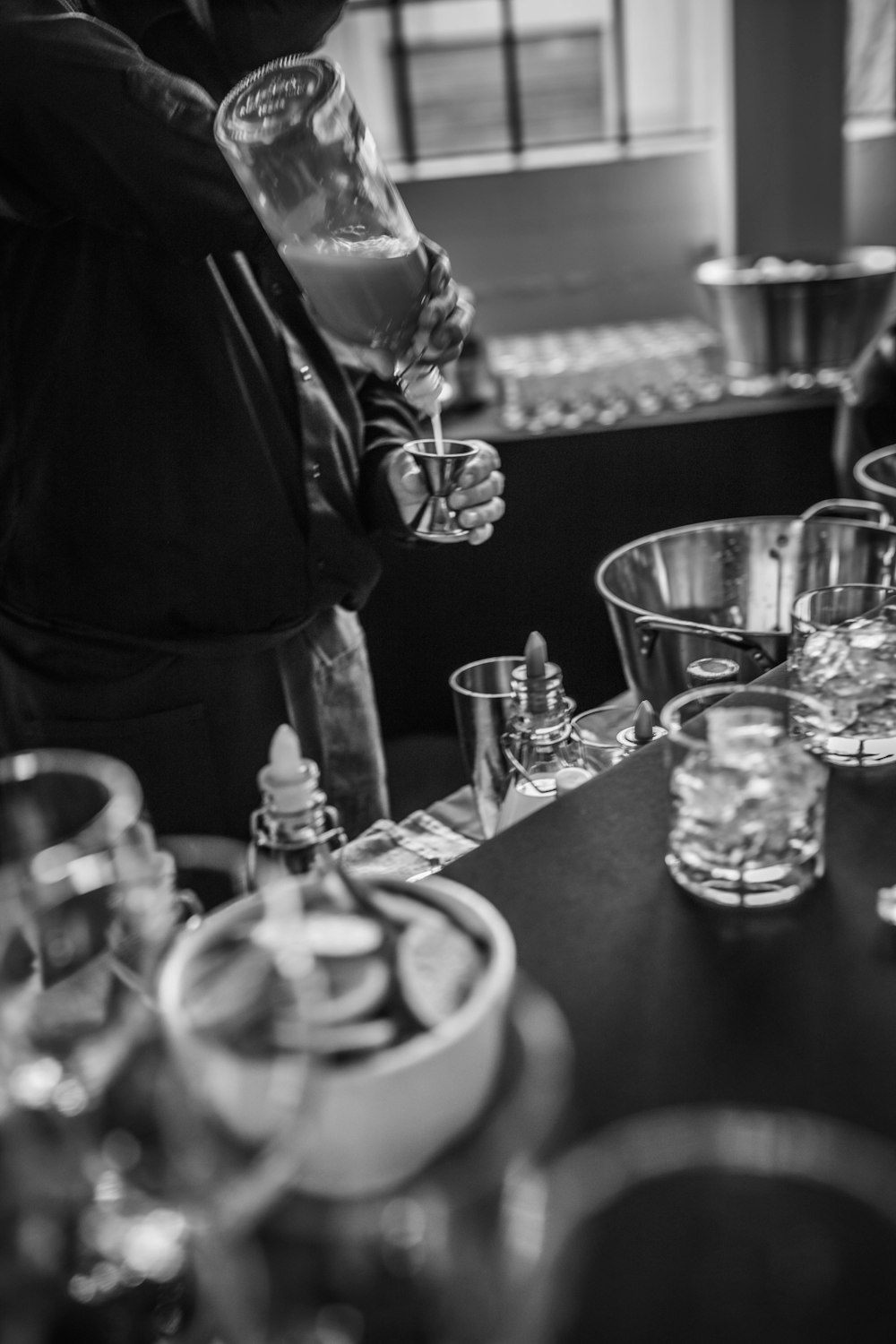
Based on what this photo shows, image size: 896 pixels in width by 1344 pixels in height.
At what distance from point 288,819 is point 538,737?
0.31m

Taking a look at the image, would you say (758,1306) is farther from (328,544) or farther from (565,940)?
(328,544)

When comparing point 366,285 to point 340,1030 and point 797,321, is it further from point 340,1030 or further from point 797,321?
point 797,321

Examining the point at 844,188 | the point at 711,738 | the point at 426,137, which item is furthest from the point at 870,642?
the point at 426,137

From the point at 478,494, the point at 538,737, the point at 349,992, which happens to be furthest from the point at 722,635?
the point at 349,992

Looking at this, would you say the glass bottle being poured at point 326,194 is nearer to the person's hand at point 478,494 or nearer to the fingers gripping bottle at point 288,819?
the person's hand at point 478,494

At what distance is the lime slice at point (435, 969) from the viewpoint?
565 mm

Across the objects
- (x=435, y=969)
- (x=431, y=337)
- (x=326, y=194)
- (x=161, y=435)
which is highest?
(x=326, y=194)

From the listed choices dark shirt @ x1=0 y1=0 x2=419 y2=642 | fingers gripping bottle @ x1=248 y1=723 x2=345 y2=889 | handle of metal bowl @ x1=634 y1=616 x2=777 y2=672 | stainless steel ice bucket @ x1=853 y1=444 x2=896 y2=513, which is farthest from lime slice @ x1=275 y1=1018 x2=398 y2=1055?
stainless steel ice bucket @ x1=853 y1=444 x2=896 y2=513

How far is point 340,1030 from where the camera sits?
538mm

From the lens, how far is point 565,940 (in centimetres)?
78

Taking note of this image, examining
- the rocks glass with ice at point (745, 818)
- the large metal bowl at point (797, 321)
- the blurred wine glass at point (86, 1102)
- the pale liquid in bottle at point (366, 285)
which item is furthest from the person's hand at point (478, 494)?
the large metal bowl at point (797, 321)

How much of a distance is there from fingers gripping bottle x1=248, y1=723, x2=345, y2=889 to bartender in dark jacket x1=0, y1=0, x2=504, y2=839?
49 cm

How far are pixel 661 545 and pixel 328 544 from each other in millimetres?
407

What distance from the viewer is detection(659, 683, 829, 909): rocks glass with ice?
806mm
